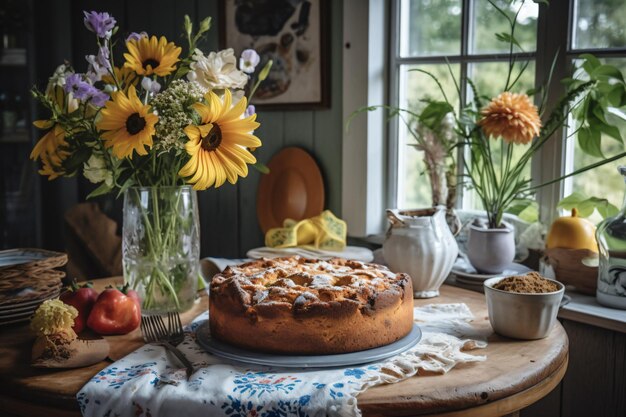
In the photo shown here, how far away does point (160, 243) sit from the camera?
146 centimetres

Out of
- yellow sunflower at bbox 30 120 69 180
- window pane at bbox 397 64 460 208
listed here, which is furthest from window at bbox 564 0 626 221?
yellow sunflower at bbox 30 120 69 180

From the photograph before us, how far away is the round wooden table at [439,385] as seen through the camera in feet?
3.44

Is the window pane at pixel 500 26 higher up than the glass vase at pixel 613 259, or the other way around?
the window pane at pixel 500 26

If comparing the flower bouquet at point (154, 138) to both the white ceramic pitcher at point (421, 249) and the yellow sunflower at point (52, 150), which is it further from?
the white ceramic pitcher at point (421, 249)

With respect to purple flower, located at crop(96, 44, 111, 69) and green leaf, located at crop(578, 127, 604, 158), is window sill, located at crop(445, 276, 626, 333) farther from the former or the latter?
purple flower, located at crop(96, 44, 111, 69)

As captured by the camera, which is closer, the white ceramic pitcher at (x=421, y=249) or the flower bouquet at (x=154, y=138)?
the flower bouquet at (x=154, y=138)

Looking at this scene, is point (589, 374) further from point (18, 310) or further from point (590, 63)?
point (18, 310)

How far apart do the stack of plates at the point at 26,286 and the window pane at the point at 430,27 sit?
4.46 ft

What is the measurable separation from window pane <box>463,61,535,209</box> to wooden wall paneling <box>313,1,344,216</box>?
0.48 metres

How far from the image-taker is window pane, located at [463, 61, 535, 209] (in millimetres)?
2006

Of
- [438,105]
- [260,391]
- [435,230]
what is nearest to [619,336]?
[435,230]

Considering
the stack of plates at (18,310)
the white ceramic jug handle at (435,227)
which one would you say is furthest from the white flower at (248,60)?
the stack of plates at (18,310)

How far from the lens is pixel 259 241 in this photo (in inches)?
106

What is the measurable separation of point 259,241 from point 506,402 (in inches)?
66.3
